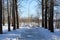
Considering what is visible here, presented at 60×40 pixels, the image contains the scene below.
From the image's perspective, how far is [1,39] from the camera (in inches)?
462

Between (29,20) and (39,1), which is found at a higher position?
(39,1)

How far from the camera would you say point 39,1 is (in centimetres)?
3525

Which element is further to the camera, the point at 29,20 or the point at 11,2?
the point at 29,20

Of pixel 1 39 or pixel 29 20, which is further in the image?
pixel 29 20

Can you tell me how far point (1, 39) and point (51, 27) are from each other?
991 cm

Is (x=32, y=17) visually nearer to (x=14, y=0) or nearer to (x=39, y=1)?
(x=39, y=1)

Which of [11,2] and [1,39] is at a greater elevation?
[11,2]

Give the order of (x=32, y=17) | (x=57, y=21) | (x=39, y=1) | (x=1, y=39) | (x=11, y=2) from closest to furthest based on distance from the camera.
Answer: (x=1, y=39), (x=11, y=2), (x=39, y=1), (x=57, y=21), (x=32, y=17)

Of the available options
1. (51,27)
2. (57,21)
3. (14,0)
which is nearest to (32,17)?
(57,21)

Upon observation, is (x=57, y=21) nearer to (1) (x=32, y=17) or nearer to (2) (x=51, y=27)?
(1) (x=32, y=17)

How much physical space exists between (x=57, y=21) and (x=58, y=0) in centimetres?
2526

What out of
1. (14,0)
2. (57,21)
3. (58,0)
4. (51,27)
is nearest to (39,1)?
(58,0)

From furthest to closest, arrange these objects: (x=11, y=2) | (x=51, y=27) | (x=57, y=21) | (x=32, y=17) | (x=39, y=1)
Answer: (x=32, y=17) < (x=57, y=21) < (x=39, y=1) < (x=11, y=2) < (x=51, y=27)

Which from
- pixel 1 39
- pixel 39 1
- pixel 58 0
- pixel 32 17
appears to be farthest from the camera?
pixel 32 17
